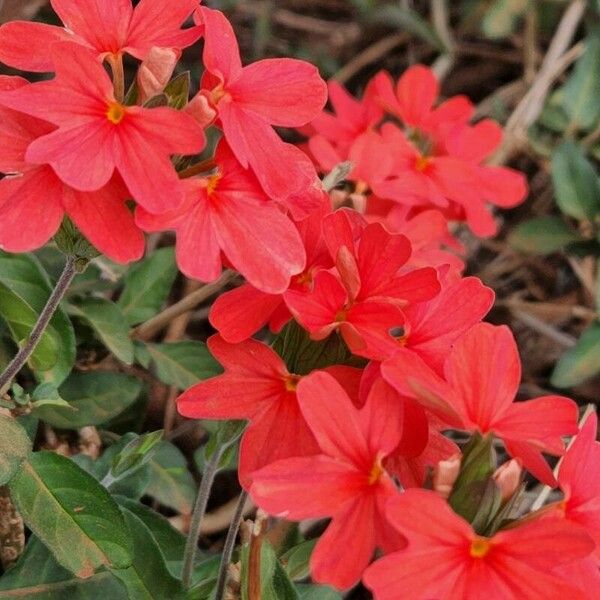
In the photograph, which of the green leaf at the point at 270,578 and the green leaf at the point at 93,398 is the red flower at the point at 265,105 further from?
the green leaf at the point at 93,398

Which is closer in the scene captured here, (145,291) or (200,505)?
(200,505)

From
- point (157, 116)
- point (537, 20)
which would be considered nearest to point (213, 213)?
point (157, 116)

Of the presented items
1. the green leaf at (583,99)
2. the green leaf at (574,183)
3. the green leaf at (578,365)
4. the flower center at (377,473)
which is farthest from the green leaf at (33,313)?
the green leaf at (583,99)

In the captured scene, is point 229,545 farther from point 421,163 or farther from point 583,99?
point 583,99

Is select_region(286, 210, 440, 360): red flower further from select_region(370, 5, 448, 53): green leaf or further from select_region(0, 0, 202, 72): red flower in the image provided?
select_region(370, 5, 448, 53): green leaf

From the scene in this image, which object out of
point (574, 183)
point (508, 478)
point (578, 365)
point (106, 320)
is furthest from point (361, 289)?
point (574, 183)

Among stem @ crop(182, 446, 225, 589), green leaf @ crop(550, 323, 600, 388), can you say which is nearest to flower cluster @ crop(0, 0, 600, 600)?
stem @ crop(182, 446, 225, 589)

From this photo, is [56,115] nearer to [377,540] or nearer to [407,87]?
[377,540]
